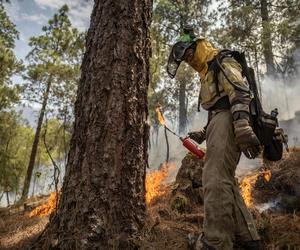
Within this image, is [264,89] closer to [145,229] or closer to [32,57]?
[32,57]

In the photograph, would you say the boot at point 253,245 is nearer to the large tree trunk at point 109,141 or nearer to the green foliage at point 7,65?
the large tree trunk at point 109,141

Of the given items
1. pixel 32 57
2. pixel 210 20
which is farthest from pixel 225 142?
pixel 210 20

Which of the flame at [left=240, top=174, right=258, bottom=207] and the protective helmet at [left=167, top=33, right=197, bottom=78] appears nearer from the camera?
the protective helmet at [left=167, top=33, right=197, bottom=78]

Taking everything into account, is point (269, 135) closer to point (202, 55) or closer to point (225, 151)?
point (225, 151)

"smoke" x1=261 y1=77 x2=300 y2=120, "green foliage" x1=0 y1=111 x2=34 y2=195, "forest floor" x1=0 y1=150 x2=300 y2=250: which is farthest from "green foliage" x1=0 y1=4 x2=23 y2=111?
"smoke" x1=261 y1=77 x2=300 y2=120

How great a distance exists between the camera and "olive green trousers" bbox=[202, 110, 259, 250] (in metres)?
2.67

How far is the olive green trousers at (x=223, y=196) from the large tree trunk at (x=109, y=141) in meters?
0.62

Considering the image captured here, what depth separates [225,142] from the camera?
9.62 feet

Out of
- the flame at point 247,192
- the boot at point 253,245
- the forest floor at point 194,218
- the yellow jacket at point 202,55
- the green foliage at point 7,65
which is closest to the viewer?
the boot at point 253,245

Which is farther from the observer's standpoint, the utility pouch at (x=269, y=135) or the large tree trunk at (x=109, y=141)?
the utility pouch at (x=269, y=135)

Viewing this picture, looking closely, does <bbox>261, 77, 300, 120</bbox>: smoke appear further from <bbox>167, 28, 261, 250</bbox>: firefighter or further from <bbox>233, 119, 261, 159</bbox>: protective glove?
<bbox>233, 119, 261, 159</bbox>: protective glove

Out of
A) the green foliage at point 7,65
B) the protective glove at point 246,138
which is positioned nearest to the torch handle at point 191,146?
the protective glove at point 246,138

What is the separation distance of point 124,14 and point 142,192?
180 cm

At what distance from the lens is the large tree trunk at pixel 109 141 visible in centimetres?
270
